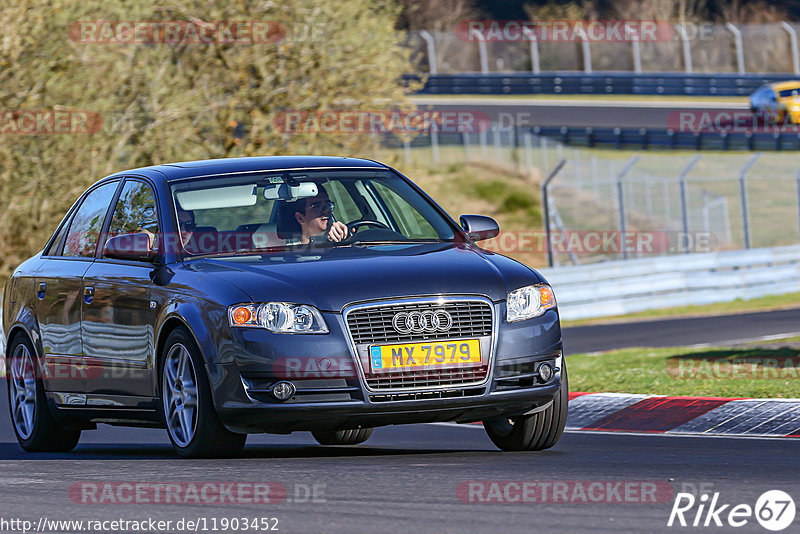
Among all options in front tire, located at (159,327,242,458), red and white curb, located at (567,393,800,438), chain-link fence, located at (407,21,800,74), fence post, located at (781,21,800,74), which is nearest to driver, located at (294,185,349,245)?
front tire, located at (159,327,242,458)

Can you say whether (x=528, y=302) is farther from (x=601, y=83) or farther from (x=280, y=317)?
(x=601, y=83)

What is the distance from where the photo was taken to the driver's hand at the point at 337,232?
848cm

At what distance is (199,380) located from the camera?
25.1ft

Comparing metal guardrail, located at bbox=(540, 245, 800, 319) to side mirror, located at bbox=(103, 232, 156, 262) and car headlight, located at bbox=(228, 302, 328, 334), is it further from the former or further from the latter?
car headlight, located at bbox=(228, 302, 328, 334)

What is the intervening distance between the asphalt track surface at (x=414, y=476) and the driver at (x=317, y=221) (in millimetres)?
1231

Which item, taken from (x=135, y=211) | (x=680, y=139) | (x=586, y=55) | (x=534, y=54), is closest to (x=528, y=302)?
(x=135, y=211)

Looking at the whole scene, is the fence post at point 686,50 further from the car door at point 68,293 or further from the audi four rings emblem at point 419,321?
the audi four rings emblem at point 419,321

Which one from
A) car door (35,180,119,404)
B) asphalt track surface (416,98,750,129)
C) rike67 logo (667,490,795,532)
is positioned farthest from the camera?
asphalt track surface (416,98,750,129)

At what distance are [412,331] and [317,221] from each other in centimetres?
133

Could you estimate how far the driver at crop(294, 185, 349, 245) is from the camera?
8.47 m

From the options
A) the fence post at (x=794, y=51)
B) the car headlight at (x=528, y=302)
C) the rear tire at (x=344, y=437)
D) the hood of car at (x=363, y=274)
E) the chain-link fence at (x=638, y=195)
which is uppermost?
the hood of car at (x=363, y=274)

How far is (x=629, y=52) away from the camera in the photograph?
2138 inches

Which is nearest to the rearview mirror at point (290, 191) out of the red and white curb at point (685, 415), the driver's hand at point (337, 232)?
the driver's hand at point (337, 232)

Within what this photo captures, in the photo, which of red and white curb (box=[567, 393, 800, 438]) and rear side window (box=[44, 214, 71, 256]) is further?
rear side window (box=[44, 214, 71, 256])
